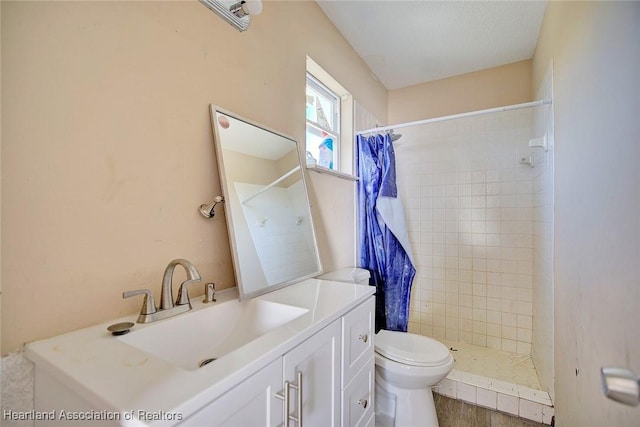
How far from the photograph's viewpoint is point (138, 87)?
2.93 feet

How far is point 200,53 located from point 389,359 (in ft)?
5.53

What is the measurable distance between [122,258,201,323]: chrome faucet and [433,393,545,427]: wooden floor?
169 centimetres

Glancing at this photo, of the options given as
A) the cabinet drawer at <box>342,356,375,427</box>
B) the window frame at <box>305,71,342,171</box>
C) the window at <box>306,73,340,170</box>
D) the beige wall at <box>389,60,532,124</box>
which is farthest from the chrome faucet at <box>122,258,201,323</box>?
the beige wall at <box>389,60,532,124</box>

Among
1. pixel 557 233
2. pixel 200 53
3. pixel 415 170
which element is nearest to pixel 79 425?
pixel 200 53

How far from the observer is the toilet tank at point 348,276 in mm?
1727

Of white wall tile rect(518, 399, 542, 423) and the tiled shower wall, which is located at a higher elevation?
the tiled shower wall

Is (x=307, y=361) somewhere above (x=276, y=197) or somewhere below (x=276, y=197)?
below

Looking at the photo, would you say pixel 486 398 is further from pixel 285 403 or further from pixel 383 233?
pixel 285 403

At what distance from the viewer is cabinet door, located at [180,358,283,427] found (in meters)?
0.52

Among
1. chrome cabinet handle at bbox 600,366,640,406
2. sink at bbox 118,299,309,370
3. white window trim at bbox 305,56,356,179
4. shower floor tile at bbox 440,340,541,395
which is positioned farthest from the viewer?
white window trim at bbox 305,56,356,179

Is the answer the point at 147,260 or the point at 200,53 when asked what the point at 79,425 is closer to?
the point at 147,260

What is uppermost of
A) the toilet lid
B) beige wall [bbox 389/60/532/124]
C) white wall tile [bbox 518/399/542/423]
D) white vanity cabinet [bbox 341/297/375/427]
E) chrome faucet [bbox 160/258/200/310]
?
beige wall [bbox 389/60/532/124]

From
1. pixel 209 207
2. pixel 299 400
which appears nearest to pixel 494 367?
pixel 299 400

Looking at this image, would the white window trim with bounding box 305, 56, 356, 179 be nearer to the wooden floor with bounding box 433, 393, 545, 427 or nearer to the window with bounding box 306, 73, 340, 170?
the window with bounding box 306, 73, 340, 170
